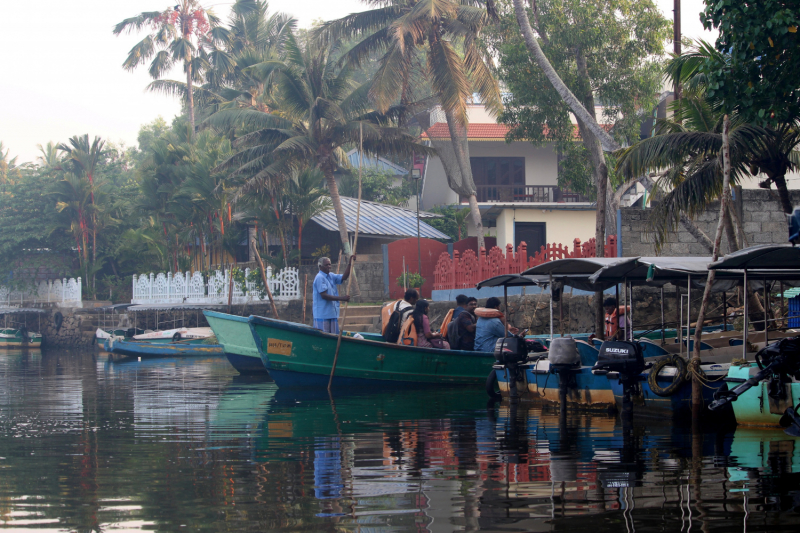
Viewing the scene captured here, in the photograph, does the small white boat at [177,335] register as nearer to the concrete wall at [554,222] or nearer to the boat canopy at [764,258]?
the concrete wall at [554,222]

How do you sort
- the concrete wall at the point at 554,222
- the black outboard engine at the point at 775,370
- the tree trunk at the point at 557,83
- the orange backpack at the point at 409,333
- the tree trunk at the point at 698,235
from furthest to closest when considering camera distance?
the concrete wall at the point at 554,222
the tree trunk at the point at 557,83
the tree trunk at the point at 698,235
the orange backpack at the point at 409,333
the black outboard engine at the point at 775,370

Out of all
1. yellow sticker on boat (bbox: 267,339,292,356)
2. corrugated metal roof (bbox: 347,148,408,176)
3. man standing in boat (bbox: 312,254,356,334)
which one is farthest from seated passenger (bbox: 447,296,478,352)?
corrugated metal roof (bbox: 347,148,408,176)

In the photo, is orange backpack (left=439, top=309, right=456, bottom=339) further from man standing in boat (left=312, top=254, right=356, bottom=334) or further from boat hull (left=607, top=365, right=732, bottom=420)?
boat hull (left=607, top=365, right=732, bottom=420)

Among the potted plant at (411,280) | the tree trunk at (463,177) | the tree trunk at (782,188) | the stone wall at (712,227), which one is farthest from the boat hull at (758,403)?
the potted plant at (411,280)

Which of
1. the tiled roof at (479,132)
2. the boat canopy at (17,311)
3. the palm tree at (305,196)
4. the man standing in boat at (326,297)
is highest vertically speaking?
the tiled roof at (479,132)

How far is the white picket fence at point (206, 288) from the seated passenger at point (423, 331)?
12.4 m

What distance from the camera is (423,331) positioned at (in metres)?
12.5

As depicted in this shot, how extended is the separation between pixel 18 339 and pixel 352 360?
967 inches

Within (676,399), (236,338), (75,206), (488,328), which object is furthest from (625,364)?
(75,206)

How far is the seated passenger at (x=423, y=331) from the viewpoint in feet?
40.8

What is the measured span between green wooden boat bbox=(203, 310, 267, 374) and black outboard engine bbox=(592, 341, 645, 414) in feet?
21.4

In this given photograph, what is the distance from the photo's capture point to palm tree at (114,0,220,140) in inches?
1352

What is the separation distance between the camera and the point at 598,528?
4.13 metres

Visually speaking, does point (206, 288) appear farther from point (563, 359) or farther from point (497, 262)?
point (563, 359)
